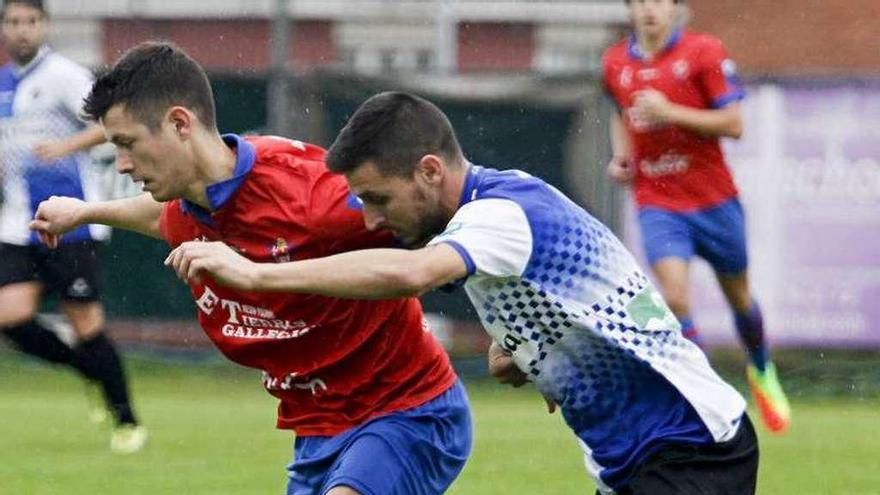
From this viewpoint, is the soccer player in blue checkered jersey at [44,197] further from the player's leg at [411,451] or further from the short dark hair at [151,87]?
the player's leg at [411,451]

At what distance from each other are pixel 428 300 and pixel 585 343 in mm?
8929

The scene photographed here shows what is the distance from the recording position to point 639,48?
10102 mm

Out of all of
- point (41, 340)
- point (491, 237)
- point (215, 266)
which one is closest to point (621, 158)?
point (41, 340)

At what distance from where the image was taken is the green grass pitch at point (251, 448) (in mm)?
8164

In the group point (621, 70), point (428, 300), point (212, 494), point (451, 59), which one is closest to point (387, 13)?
point (451, 59)

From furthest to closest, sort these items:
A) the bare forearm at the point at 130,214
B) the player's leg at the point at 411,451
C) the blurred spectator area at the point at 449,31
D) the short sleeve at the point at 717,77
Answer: the blurred spectator area at the point at 449,31 < the short sleeve at the point at 717,77 < the bare forearm at the point at 130,214 < the player's leg at the point at 411,451

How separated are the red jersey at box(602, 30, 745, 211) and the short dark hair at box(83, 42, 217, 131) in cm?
473

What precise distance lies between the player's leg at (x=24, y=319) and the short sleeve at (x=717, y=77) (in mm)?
3419

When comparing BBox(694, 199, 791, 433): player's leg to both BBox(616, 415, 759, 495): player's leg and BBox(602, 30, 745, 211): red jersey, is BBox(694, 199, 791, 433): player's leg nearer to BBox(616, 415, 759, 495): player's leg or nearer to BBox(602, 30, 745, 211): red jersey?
BBox(602, 30, 745, 211): red jersey

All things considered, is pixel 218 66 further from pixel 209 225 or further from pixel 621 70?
pixel 209 225

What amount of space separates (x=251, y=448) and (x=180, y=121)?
4.58 m

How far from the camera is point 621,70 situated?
1011cm

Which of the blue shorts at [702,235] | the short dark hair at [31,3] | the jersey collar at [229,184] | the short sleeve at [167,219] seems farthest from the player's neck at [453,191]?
the short dark hair at [31,3]

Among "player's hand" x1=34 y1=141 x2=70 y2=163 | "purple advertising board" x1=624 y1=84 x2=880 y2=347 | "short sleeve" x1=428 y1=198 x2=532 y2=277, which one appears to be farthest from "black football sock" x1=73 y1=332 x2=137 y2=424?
"short sleeve" x1=428 y1=198 x2=532 y2=277
